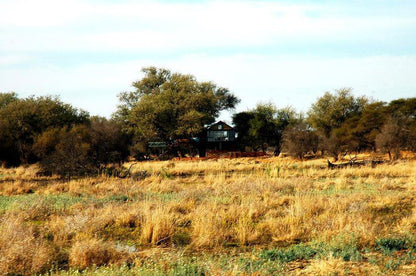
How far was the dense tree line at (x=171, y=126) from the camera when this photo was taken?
80.6 ft

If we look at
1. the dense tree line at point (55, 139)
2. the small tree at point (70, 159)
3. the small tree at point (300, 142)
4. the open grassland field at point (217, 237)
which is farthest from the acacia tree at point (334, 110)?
the open grassland field at point (217, 237)

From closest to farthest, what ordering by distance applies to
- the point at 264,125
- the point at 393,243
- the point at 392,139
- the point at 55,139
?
the point at 393,243 < the point at 55,139 < the point at 392,139 < the point at 264,125

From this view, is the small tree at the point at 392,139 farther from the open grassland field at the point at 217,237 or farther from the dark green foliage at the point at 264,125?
the dark green foliage at the point at 264,125

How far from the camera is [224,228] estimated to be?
29.3 ft

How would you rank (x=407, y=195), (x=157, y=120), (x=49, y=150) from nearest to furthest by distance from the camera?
1. (x=407, y=195)
2. (x=49, y=150)
3. (x=157, y=120)

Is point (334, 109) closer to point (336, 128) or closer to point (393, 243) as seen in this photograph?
point (336, 128)

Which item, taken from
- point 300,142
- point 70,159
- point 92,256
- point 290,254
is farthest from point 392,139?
point 92,256

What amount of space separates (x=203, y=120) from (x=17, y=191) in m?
39.4

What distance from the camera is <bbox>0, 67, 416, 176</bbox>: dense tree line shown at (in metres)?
24.6

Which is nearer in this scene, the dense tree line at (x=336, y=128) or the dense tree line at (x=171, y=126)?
the dense tree line at (x=171, y=126)

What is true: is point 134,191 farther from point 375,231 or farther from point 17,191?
point 375,231

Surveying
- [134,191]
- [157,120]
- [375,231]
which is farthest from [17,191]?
[157,120]

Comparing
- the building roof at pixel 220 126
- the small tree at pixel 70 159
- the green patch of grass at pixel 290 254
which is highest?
the building roof at pixel 220 126

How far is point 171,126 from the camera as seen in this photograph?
171 feet
